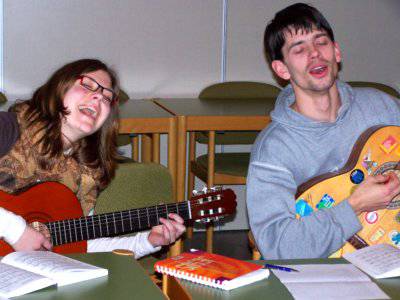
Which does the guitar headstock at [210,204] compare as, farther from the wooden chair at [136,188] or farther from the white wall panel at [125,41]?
the white wall panel at [125,41]

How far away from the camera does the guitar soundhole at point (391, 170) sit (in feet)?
8.59

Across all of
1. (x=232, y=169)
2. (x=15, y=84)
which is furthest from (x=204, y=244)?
Answer: (x=15, y=84)

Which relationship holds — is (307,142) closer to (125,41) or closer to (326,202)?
(326,202)

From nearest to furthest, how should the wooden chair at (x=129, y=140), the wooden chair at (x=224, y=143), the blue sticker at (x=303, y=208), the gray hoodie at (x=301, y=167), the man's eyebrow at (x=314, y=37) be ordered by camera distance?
the gray hoodie at (x=301, y=167)
the blue sticker at (x=303, y=208)
the man's eyebrow at (x=314, y=37)
the wooden chair at (x=224, y=143)
the wooden chair at (x=129, y=140)

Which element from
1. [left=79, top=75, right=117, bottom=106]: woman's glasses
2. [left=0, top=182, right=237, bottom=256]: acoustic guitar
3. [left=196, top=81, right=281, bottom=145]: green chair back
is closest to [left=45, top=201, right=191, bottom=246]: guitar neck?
[left=0, top=182, right=237, bottom=256]: acoustic guitar

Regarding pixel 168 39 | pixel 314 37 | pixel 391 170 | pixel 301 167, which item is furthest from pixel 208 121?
Answer: pixel 391 170

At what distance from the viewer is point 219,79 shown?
17.5ft

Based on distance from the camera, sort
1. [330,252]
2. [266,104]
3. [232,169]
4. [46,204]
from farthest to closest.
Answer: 1. [266,104]
2. [232,169]
3. [46,204]
4. [330,252]

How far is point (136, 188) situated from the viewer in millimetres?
2859

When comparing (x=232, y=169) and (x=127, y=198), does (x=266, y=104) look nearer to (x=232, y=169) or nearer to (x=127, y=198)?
(x=232, y=169)

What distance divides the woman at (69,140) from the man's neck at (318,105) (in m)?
0.60

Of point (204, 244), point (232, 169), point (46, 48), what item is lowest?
point (204, 244)

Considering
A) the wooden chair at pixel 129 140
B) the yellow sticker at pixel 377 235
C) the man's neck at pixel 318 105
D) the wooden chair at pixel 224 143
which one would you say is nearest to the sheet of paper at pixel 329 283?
the yellow sticker at pixel 377 235

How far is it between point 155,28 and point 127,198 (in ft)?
8.09
